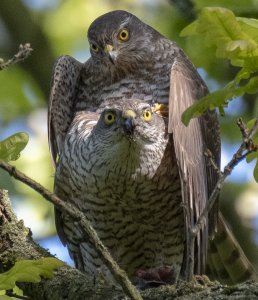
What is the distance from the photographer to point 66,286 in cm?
425

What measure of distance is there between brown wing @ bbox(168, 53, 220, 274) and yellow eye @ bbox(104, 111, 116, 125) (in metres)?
0.41

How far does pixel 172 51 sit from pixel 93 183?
140 cm

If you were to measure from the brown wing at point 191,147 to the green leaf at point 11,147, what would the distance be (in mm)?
2234

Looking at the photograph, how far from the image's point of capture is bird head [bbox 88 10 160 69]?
659 cm

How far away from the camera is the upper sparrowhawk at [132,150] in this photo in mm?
5586

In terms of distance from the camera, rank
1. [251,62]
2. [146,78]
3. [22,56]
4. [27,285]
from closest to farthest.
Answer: [251,62], [22,56], [27,285], [146,78]

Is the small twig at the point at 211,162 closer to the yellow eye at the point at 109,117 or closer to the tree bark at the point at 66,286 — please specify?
the tree bark at the point at 66,286

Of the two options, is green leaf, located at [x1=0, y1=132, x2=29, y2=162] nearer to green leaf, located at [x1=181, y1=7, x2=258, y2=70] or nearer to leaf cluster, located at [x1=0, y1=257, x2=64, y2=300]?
leaf cluster, located at [x1=0, y1=257, x2=64, y2=300]

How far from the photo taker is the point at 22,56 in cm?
366

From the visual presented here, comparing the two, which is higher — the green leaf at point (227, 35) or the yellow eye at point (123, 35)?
the yellow eye at point (123, 35)

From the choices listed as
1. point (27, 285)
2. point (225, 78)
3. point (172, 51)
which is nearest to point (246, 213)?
point (225, 78)

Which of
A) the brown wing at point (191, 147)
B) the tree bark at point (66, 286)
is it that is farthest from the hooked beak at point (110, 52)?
the tree bark at point (66, 286)

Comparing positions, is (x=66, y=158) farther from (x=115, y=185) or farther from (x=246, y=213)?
(x=246, y=213)

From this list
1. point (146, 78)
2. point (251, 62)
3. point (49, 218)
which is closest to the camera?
point (251, 62)
